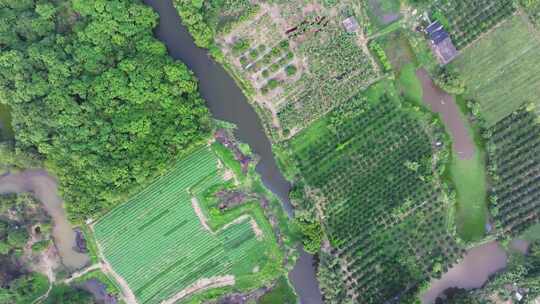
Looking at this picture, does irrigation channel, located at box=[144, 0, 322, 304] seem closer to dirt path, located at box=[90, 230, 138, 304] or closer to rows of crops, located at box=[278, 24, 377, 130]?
rows of crops, located at box=[278, 24, 377, 130]

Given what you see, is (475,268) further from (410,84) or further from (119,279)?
(119,279)

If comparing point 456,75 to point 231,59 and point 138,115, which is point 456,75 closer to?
point 231,59

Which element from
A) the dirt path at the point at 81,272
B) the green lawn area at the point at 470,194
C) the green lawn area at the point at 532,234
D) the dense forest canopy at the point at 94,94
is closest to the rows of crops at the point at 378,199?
the green lawn area at the point at 470,194

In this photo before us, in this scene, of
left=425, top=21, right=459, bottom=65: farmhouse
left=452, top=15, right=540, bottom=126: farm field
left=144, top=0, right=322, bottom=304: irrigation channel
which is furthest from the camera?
left=144, top=0, right=322, bottom=304: irrigation channel

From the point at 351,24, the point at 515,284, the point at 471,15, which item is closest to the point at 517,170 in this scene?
the point at 515,284

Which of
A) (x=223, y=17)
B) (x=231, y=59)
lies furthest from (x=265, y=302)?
(x=223, y=17)

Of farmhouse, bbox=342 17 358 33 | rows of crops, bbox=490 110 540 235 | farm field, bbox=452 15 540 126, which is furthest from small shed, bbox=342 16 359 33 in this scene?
rows of crops, bbox=490 110 540 235

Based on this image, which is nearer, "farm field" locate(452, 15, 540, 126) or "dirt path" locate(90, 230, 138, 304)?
"dirt path" locate(90, 230, 138, 304)
